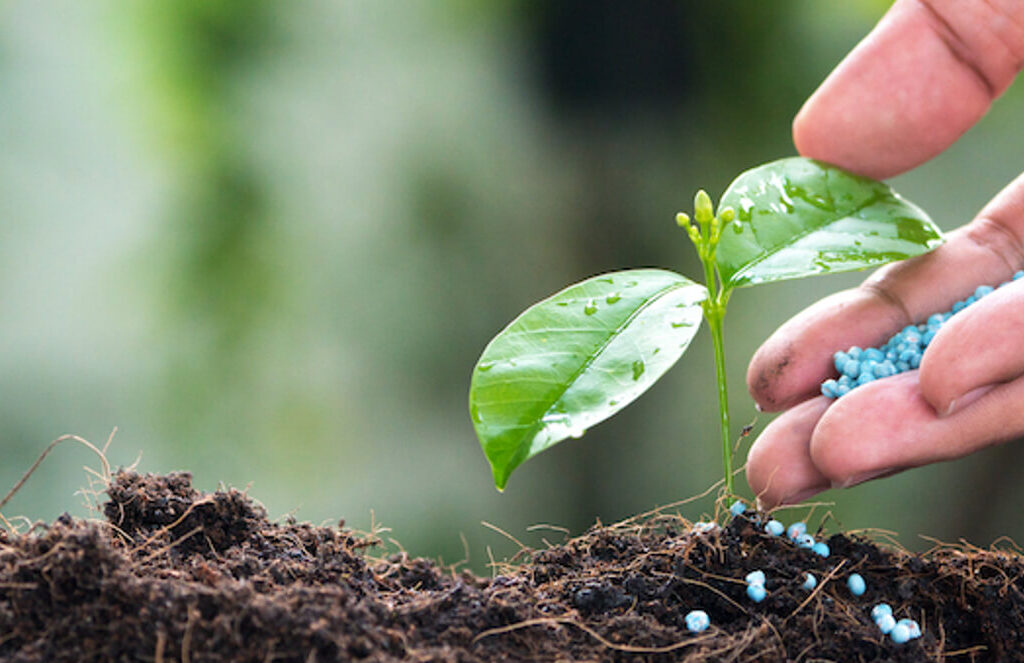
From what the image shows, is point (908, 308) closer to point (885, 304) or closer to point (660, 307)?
point (885, 304)

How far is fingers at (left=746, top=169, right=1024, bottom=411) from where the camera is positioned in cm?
81

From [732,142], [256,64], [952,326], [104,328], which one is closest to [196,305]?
[104,328]

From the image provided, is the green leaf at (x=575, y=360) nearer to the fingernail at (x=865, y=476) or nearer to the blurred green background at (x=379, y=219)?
the fingernail at (x=865, y=476)

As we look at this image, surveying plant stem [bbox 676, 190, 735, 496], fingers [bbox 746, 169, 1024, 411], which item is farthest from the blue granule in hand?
plant stem [bbox 676, 190, 735, 496]

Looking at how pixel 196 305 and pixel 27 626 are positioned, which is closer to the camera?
pixel 27 626

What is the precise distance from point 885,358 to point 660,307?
0.32 m

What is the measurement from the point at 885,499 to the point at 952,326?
110 centimetres

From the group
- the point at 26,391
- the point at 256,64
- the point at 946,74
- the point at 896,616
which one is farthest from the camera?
the point at 256,64

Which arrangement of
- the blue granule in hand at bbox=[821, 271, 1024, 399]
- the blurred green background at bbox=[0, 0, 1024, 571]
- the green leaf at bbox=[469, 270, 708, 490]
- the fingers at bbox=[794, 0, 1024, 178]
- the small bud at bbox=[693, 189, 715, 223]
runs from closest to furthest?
the green leaf at bbox=[469, 270, 708, 490] → the small bud at bbox=[693, 189, 715, 223] → the blue granule in hand at bbox=[821, 271, 1024, 399] → the fingers at bbox=[794, 0, 1024, 178] → the blurred green background at bbox=[0, 0, 1024, 571]

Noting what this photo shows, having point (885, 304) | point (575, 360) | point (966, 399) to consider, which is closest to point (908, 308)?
point (885, 304)

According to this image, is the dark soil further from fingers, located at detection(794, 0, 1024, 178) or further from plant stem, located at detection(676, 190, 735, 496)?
fingers, located at detection(794, 0, 1024, 178)

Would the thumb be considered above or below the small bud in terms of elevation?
below

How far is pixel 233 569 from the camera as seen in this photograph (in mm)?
561

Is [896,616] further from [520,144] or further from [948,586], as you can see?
[520,144]
